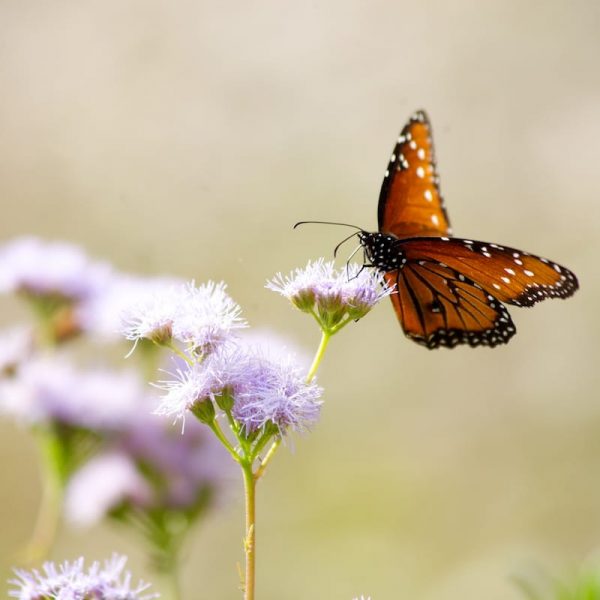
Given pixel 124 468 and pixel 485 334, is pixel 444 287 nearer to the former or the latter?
pixel 485 334

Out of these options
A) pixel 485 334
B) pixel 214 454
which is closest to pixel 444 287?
pixel 485 334

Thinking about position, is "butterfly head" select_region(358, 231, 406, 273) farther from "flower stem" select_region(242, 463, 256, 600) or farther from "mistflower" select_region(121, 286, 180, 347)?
"flower stem" select_region(242, 463, 256, 600)

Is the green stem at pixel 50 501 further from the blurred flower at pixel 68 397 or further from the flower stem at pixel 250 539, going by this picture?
the flower stem at pixel 250 539

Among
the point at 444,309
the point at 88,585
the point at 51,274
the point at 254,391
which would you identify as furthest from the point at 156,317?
the point at 51,274

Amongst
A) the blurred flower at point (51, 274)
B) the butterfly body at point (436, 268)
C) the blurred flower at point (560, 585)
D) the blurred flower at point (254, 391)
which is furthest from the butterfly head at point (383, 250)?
the blurred flower at point (51, 274)

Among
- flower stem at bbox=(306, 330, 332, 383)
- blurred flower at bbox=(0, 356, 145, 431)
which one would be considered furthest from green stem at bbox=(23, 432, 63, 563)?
flower stem at bbox=(306, 330, 332, 383)
